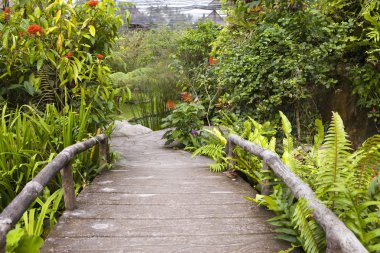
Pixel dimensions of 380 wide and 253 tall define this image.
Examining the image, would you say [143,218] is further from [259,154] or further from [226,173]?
[226,173]

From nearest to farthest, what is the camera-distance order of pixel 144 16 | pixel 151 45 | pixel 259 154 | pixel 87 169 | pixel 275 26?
pixel 259 154
pixel 87 169
pixel 275 26
pixel 151 45
pixel 144 16

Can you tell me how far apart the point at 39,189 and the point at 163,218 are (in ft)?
2.90

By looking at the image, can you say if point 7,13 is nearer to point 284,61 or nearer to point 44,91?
point 44,91

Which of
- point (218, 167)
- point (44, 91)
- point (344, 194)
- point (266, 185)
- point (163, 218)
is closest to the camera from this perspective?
point (344, 194)

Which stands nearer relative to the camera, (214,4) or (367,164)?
(367,164)

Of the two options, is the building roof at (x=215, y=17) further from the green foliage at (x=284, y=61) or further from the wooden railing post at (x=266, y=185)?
the wooden railing post at (x=266, y=185)

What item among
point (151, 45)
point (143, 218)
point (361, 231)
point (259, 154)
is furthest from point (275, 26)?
point (151, 45)

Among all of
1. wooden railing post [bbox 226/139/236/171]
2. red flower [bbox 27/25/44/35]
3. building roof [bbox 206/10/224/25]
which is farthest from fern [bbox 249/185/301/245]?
building roof [bbox 206/10/224/25]

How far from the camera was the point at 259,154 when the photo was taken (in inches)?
110

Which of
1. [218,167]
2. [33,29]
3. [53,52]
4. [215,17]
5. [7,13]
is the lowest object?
[218,167]

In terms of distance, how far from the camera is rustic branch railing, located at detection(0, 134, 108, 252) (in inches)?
57.4

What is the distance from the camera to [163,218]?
96.0 inches

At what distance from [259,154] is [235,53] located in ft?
9.39

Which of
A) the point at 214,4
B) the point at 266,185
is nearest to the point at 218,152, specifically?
the point at 266,185
